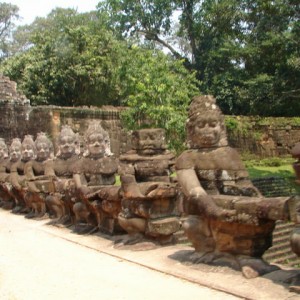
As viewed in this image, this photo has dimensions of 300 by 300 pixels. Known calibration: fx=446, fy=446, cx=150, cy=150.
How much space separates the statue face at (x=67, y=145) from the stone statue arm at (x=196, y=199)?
14.4 ft

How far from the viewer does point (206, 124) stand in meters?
4.93

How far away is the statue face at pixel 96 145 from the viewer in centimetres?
736

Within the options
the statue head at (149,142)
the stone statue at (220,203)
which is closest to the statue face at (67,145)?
the statue head at (149,142)

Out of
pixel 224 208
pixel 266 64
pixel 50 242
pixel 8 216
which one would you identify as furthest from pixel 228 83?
pixel 224 208

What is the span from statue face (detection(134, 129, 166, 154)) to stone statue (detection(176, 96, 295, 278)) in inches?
49.8

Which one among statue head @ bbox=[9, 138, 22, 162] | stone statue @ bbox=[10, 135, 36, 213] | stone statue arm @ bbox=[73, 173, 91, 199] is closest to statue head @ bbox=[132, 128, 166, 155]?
stone statue arm @ bbox=[73, 173, 91, 199]

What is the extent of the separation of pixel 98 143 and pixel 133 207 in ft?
6.10

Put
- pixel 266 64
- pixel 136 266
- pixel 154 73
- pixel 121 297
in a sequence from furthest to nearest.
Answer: pixel 154 73 < pixel 266 64 < pixel 136 266 < pixel 121 297

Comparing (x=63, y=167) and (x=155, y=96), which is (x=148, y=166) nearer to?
(x=63, y=167)

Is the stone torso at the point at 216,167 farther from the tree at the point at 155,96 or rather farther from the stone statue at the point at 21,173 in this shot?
the tree at the point at 155,96

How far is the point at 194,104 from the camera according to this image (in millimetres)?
5062

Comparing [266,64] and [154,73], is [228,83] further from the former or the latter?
[266,64]

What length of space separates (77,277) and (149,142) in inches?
91.0

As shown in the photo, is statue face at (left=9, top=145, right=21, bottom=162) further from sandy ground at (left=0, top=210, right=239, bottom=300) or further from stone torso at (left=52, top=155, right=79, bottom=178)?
sandy ground at (left=0, top=210, right=239, bottom=300)
